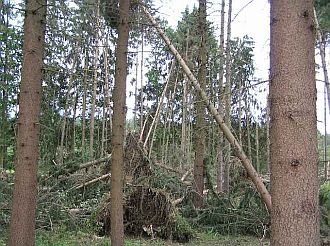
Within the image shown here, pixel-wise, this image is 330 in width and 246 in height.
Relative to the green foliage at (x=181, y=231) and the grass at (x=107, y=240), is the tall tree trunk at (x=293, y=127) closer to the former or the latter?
the grass at (x=107, y=240)

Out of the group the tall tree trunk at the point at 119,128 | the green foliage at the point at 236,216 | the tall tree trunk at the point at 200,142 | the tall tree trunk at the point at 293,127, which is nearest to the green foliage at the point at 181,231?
the green foliage at the point at 236,216

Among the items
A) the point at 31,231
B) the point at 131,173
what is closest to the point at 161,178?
the point at 131,173

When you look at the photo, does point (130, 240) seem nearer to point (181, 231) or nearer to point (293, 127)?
point (181, 231)

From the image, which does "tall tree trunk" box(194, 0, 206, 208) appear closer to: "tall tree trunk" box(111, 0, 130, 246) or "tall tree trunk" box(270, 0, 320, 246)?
"tall tree trunk" box(111, 0, 130, 246)

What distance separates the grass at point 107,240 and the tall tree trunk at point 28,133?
226 cm

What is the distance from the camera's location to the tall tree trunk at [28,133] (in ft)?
17.5

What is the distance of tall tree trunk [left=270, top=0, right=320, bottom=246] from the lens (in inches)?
103

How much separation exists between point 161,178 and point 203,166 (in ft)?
4.00

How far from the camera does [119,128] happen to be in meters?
6.60

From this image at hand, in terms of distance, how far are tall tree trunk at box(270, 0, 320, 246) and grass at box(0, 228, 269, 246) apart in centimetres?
528

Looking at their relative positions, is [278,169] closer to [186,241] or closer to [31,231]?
[31,231]

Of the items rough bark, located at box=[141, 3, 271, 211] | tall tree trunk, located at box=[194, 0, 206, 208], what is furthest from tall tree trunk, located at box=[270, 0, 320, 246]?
tall tree trunk, located at box=[194, 0, 206, 208]

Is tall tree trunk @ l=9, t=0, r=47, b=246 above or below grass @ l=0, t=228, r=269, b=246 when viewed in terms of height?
above

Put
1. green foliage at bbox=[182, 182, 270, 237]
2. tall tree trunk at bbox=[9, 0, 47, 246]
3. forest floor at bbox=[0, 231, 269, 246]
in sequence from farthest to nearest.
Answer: green foliage at bbox=[182, 182, 270, 237] → forest floor at bbox=[0, 231, 269, 246] → tall tree trunk at bbox=[9, 0, 47, 246]
